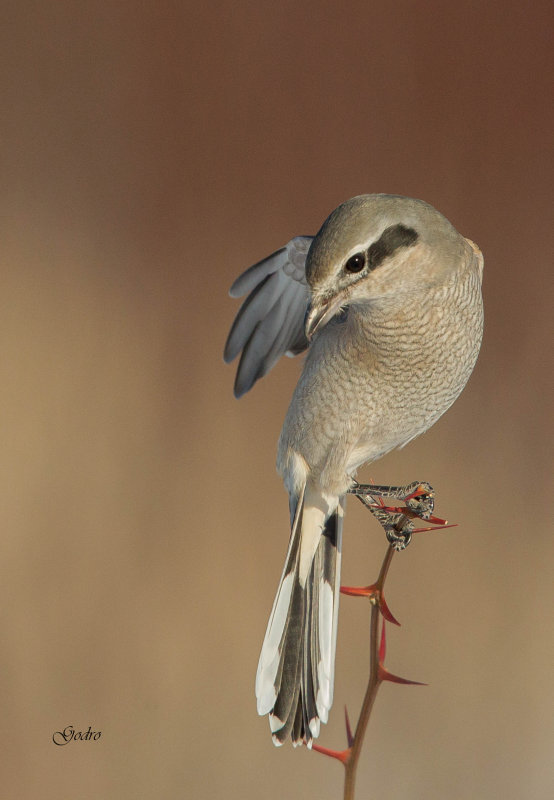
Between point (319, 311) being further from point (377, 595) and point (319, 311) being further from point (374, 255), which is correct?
point (377, 595)

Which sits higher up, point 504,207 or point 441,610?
point 504,207

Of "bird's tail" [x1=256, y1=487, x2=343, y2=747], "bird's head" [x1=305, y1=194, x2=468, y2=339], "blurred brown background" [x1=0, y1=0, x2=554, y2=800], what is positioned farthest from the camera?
"blurred brown background" [x1=0, y1=0, x2=554, y2=800]

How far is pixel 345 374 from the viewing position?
2.54 ft

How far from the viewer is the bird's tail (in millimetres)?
783

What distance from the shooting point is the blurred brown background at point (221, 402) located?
47.0 inches

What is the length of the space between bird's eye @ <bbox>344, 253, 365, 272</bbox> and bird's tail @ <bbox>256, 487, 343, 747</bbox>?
11.6 inches

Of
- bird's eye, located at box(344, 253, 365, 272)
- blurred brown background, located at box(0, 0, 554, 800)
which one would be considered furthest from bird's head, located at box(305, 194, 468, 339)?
blurred brown background, located at box(0, 0, 554, 800)

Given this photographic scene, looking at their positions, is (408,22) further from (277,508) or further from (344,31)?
(277,508)

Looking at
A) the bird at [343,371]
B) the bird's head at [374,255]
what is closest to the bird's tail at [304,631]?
the bird at [343,371]

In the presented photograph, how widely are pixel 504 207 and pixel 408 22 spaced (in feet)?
1.21

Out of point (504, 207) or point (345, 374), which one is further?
point (504, 207)

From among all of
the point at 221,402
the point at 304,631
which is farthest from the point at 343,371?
the point at 221,402

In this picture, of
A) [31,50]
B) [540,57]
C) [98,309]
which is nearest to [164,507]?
[98,309]

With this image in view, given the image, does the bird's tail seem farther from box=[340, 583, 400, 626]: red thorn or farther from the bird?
box=[340, 583, 400, 626]: red thorn
